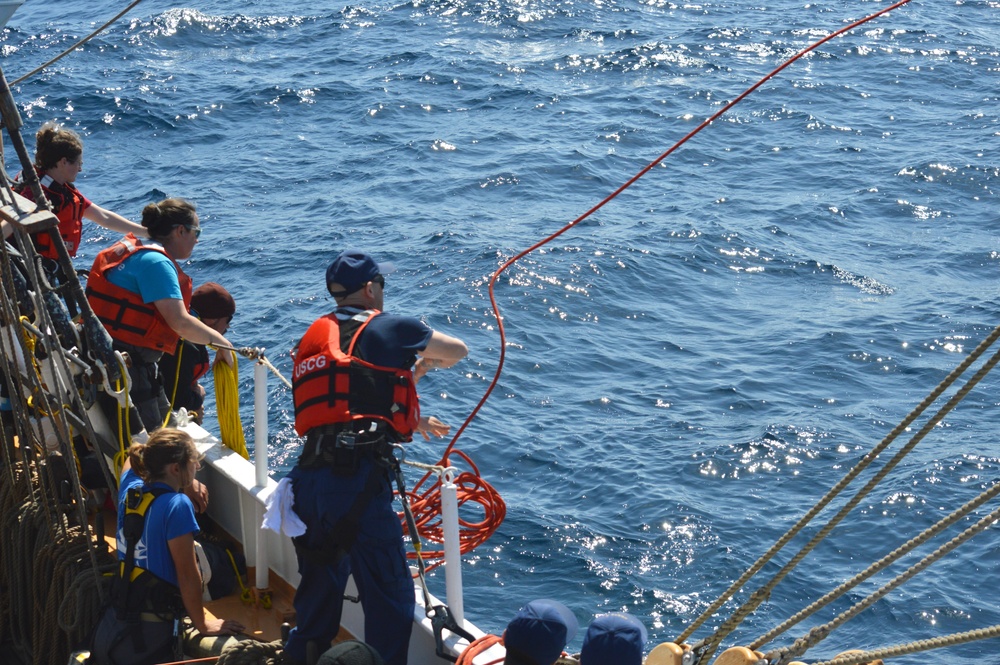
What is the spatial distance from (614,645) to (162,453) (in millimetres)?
2115

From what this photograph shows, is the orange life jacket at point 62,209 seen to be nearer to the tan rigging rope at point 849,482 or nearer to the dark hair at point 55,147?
the dark hair at point 55,147

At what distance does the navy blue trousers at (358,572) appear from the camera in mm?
4898

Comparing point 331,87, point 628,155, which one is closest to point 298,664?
point 628,155

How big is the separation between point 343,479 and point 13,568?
7.91ft

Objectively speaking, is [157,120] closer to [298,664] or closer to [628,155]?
[628,155]

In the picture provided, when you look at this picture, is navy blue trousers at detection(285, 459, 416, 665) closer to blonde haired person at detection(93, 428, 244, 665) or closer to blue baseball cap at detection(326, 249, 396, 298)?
blonde haired person at detection(93, 428, 244, 665)

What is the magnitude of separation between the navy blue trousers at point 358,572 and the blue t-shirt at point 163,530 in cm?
49

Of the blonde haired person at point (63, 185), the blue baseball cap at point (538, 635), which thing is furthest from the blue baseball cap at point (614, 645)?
the blonde haired person at point (63, 185)

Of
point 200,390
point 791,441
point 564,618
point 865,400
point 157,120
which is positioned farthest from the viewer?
point 157,120

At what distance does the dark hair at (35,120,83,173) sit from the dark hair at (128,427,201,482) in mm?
2803

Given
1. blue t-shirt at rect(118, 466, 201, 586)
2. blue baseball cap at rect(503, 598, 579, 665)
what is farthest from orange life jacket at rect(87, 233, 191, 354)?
blue baseball cap at rect(503, 598, 579, 665)

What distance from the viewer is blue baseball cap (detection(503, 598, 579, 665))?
4.21m

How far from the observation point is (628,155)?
20156mm

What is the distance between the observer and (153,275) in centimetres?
588
